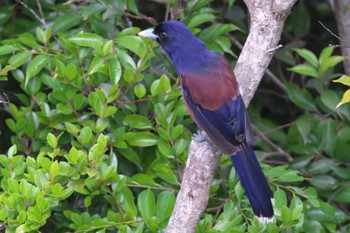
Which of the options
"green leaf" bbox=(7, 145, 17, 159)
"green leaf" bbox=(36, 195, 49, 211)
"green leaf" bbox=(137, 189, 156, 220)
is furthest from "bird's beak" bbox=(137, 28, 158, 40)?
"green leaf" bbox=(36, 195, 49, 211)

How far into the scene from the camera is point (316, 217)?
4.70 meters

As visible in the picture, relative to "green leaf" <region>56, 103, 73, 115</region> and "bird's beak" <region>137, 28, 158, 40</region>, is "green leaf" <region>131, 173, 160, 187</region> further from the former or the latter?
"bird's beak" <region>137, 28, 158, 40</region>

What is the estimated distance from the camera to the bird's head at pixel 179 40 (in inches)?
187

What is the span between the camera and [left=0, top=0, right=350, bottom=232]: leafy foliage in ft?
13.6

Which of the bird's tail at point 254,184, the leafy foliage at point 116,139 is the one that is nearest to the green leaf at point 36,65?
the leafy foliage at point 116,139

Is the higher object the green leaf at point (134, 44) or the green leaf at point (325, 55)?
the green leaf at point (134, 44)

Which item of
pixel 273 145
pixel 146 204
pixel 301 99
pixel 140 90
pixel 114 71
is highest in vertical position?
pixel 114 71

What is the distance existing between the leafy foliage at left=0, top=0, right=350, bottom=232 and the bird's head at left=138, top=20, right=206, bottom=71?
0.09 m

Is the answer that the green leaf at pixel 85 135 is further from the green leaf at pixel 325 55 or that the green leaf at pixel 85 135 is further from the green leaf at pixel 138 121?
the green leaf at pixel 325 55

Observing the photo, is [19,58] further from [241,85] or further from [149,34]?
[241,85]

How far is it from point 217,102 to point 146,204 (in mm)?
708

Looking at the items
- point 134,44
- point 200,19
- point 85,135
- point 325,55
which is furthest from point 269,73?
point 85,135

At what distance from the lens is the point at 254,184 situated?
4.14 m

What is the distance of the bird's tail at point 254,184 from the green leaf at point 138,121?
669 millimetres
